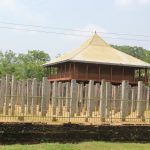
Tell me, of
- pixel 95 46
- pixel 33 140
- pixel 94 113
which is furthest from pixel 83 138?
pixel 95 46

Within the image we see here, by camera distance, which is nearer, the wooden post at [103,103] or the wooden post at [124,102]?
the wooden post at [103,103]

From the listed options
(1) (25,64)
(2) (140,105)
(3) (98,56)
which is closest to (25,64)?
(1) (25,64)

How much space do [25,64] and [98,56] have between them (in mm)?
41236

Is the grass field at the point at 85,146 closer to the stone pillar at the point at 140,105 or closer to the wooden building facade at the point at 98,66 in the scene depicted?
the stone pillar at the point at 140,105

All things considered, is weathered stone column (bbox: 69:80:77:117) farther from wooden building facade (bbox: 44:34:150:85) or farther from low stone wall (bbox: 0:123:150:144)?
wooden building facade (bbox: 44:34:150:85)

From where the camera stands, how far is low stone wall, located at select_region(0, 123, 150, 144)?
16.0 meters

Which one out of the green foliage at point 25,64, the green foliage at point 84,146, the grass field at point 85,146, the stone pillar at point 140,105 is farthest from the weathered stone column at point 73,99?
the green foliage at point 25,64

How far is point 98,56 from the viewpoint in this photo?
45844 millimetres

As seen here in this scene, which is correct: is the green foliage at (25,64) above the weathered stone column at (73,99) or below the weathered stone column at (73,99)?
above

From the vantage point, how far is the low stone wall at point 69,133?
52.3 ft

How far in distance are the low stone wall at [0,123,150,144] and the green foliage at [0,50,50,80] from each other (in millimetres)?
49864

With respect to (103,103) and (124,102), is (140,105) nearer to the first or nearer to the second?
(124,102)

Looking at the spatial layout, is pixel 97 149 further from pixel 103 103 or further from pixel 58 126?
pixel 103 103

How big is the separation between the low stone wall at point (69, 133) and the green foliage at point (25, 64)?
49.9 m
